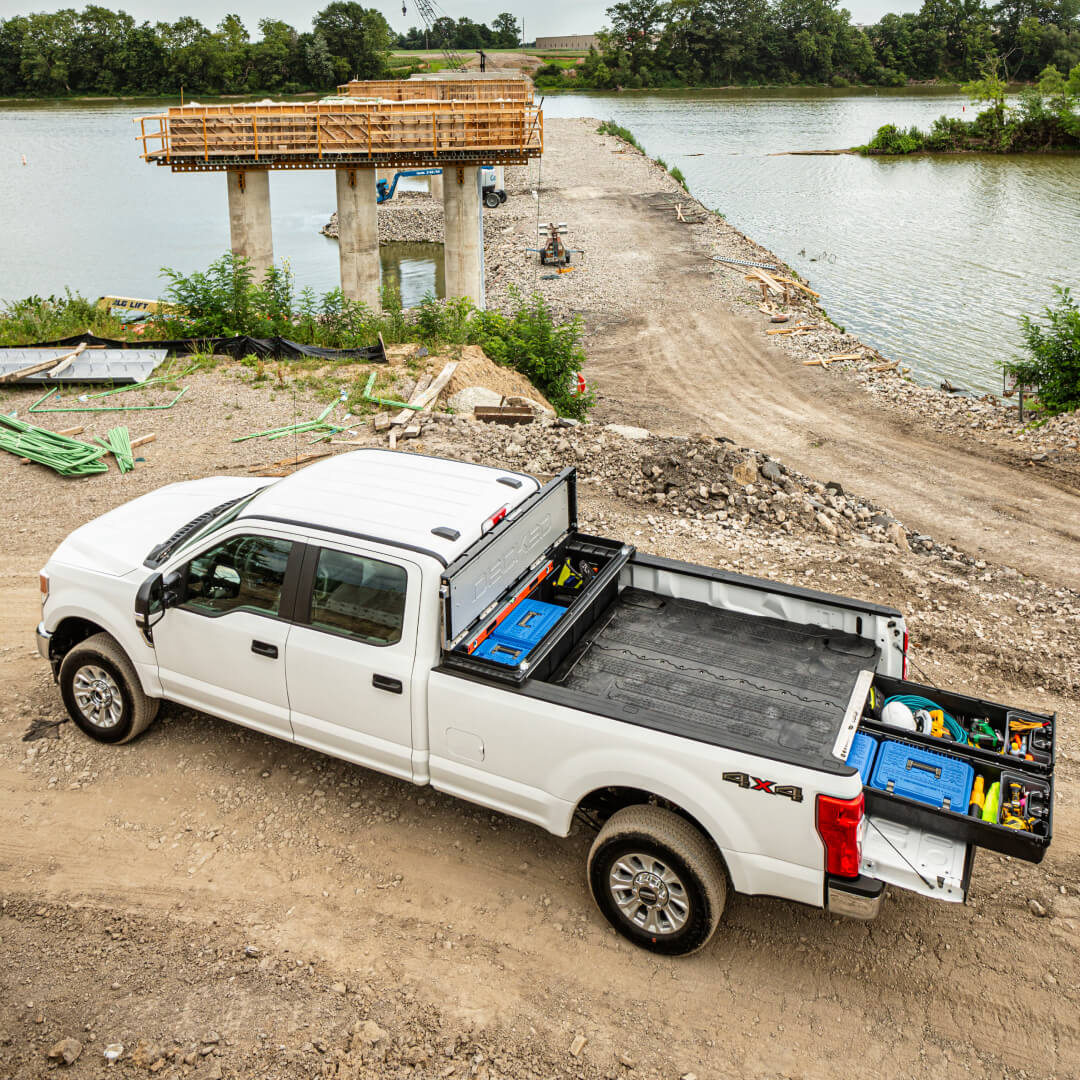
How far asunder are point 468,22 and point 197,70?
79.5 m

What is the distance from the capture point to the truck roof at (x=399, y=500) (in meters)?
5.70

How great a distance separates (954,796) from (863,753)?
0.53 meters

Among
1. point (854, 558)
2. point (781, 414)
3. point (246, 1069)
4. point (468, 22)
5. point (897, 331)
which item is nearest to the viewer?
point (246, 1069)

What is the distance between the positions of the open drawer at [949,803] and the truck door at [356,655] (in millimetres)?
2546

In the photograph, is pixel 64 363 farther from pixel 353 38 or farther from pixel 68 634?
pixel 353 38

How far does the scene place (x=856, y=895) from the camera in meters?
4.56

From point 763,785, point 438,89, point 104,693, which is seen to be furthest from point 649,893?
point 438,89

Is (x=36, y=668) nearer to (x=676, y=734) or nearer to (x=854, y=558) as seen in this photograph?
(x=676, y=734)

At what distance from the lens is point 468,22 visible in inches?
6905

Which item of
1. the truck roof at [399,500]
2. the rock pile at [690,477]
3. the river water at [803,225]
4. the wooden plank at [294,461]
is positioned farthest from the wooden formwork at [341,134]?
the truck roof at [399,500]

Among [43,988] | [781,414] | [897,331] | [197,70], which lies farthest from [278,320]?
[197,70]

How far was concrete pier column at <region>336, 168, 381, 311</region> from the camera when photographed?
2609 centimetres

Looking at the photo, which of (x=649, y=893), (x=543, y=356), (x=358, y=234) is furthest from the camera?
(x=358, y=234)

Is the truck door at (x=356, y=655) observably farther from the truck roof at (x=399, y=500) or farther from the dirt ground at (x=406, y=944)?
the dirt ground at (x=406, y=944)
